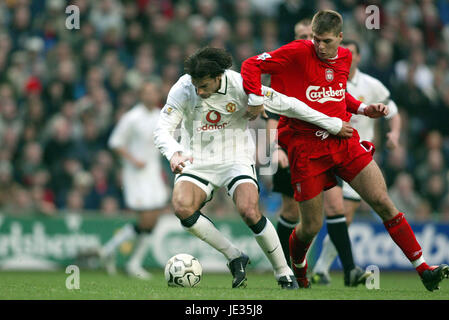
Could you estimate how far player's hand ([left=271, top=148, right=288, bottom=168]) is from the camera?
25.4 feet

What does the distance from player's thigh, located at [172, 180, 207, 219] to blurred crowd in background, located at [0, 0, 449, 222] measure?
16.4ft

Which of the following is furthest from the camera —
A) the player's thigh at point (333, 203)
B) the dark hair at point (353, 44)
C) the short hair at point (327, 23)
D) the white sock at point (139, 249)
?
the white sock at point (139, 249)

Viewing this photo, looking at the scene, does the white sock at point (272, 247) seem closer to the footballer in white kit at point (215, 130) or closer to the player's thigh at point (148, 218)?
the footballer in white kit at point (215, 130)

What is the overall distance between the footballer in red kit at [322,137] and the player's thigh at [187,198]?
2.72ft

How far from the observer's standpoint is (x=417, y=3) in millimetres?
16109

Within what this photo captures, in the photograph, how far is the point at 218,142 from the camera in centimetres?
712

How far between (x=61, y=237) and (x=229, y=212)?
2756 millimetres

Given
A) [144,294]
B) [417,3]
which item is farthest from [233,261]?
[417,3]

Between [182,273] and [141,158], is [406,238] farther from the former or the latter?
[141,158]

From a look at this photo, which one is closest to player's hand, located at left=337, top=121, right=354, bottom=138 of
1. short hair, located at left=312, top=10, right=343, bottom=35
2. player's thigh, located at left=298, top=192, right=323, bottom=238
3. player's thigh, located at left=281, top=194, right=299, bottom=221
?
player's thigh, located at left=298, top=192, right=323, bottom=238

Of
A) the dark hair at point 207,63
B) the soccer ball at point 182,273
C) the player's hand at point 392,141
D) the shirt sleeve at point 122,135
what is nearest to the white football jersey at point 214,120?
the dark hair at point 207,63

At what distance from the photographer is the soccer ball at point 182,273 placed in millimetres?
7117
